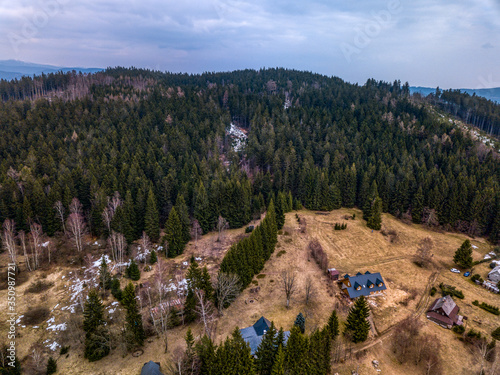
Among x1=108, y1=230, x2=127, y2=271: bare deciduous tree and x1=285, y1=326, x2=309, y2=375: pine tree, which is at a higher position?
x1=285, y1=326, x2=309, y2=375: pine tree

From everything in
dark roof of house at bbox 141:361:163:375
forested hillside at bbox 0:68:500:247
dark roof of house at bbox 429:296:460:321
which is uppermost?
forested hillside at bbox 0:68:500:247

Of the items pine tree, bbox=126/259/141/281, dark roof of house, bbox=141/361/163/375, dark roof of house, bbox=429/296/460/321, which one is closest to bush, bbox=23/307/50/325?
pine tree, bbox=126/259/141/281

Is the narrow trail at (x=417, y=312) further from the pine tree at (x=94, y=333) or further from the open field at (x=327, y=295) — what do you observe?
the pine tree at (x=94, y=333)

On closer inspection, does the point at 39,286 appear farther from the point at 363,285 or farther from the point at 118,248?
the point at 363,285

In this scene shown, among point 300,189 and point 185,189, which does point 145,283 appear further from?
point 300,189

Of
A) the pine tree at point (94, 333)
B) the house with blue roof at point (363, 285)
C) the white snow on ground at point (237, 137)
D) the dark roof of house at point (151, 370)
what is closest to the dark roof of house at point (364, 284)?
the house with blue roof at point (363, 285)

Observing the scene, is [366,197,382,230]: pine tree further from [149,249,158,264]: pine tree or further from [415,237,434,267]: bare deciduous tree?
[149,249,158,264]: pine tree

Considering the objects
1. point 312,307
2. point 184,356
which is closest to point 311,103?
point 312,307
